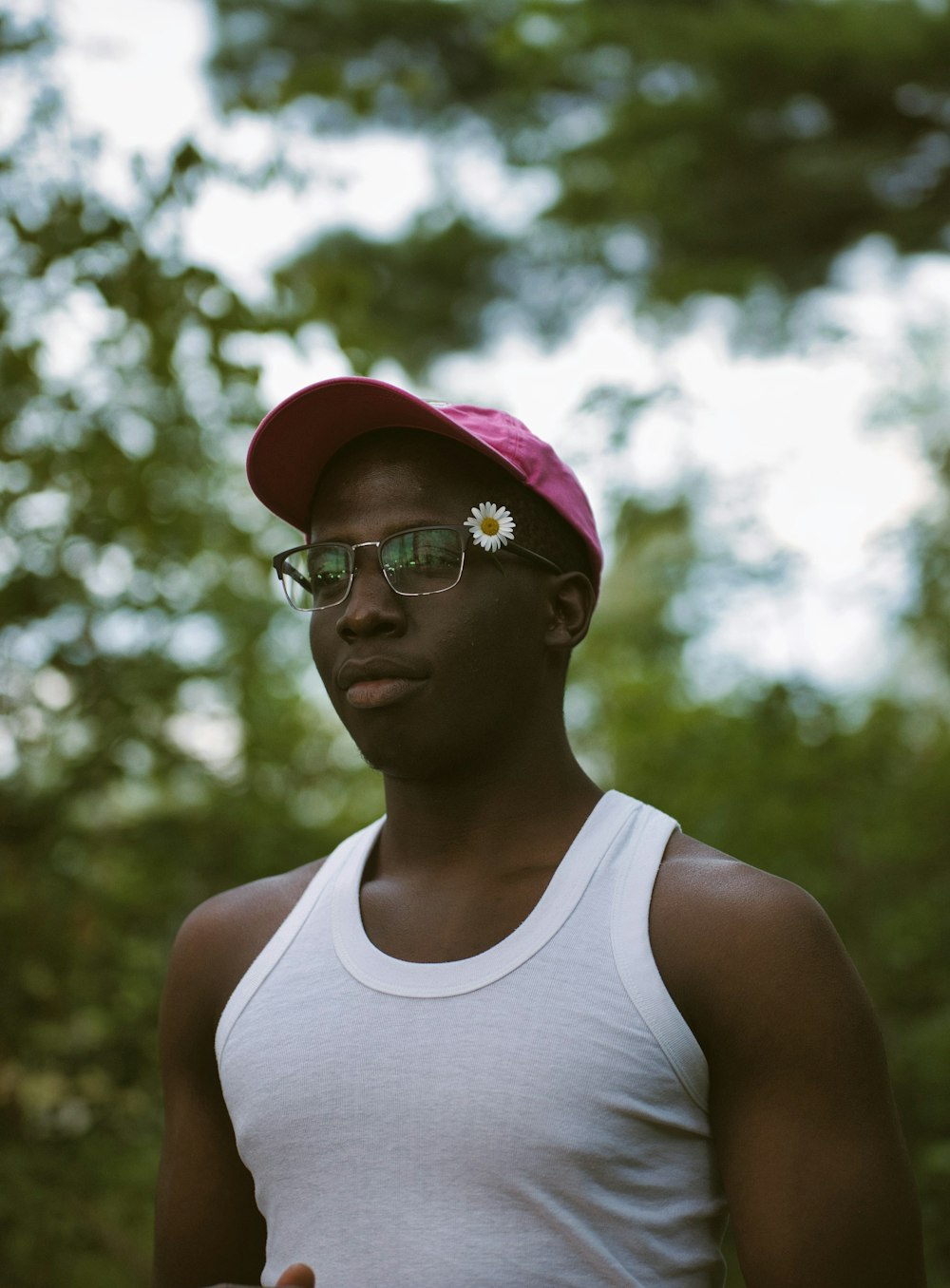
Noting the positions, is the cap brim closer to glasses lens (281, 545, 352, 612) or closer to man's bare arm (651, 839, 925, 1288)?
glasses lens (281, 545, 352, 612)

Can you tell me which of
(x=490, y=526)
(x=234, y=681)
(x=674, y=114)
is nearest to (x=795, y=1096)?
(x=490, y=526)

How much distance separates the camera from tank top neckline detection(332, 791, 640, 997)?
179 cm

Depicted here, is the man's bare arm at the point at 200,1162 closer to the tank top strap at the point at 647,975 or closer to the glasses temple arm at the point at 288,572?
the glasses temple arm at the point at 288,572

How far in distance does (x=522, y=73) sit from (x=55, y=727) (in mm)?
4921

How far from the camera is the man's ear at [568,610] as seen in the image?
2092 millimetres

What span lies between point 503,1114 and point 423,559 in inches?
29.6

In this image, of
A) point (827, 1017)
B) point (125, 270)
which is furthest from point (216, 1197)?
point (125, 270)

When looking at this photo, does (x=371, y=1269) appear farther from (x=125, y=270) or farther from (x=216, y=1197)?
(x=125, y=270)

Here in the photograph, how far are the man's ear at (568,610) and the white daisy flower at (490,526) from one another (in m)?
0.14

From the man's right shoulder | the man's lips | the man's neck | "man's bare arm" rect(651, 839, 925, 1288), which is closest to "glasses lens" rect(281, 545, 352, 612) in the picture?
the man's lips

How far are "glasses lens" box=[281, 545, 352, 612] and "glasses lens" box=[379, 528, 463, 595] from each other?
0.24ft

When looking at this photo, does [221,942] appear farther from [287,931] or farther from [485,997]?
[485,997]

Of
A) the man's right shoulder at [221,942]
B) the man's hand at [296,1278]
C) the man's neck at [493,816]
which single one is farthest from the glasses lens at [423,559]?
the man's hand at [296,1278]

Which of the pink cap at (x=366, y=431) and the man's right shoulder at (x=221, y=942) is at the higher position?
the pink cap at (x=366, y=431)
